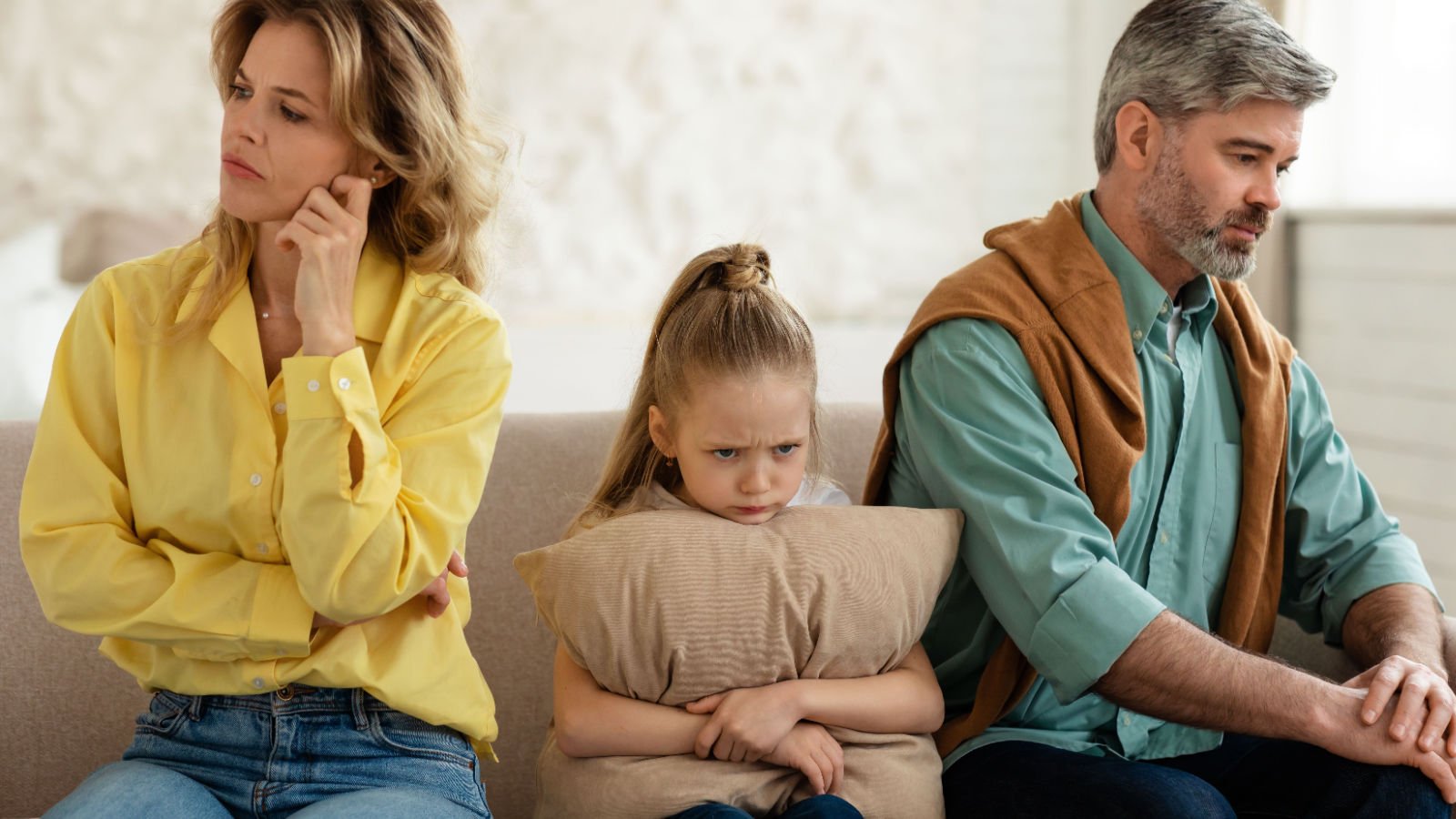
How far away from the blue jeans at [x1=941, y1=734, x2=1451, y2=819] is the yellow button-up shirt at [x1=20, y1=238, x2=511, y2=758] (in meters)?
0.61

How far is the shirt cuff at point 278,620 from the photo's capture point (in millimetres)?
1443

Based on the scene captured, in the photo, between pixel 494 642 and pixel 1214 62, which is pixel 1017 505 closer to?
pixel 1214 62

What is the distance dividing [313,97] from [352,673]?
24.4 inches

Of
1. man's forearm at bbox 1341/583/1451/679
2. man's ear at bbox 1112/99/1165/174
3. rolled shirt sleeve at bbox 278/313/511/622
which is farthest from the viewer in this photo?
man's ear at bbox 1112/99/1165/174

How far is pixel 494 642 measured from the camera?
198 centimetres

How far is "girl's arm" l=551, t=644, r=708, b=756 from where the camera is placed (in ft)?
5.03

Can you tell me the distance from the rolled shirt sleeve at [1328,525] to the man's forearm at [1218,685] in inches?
13.6

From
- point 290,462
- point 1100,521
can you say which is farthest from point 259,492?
point 1100,521

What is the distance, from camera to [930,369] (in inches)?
70.2

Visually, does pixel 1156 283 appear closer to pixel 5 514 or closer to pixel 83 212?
pixel 5 514

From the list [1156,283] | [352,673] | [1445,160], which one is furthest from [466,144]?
[1445,160]

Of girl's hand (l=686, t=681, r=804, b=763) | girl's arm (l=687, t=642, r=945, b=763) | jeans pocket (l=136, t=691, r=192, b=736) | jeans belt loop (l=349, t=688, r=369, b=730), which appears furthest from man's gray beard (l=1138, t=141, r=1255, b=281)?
jeans pocket (l=136, t=691, r=192, b=736)

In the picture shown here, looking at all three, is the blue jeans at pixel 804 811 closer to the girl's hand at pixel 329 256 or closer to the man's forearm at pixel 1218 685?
the man's forearm at pixel 1218 685

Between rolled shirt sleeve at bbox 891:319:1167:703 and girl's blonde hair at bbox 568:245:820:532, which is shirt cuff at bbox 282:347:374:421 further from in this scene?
rolled shirt sleeve at bbox 891:319:1167:703
